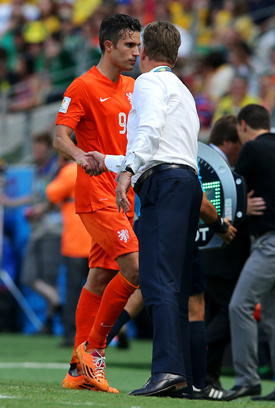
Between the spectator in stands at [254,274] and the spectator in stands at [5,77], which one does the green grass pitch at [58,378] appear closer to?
the spectator in stands at [254,274]

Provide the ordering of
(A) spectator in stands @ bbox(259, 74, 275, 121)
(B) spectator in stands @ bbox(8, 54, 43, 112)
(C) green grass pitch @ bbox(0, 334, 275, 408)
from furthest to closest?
(B) spectator in stands @ bbox(8, 54, 43, 112), (A) spectator in stands @ bbox(259, 74, 275, 121), (C) green grass pitch @ bbox(0, 334, 275, 408)

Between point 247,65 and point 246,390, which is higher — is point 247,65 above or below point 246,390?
above

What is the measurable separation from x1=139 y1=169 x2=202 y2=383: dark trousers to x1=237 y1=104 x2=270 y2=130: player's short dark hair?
1906 mm

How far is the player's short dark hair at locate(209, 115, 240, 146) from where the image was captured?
20.7 feet

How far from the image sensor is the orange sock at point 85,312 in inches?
191

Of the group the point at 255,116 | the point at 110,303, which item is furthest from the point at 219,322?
the point at 110,303

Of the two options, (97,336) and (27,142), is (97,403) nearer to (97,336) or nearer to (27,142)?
(97,336)

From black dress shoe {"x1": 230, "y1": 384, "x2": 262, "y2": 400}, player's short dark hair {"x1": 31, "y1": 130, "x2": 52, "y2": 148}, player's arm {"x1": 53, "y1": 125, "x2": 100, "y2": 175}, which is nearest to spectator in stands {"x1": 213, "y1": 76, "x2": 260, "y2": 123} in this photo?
player's short dark hair {"x1": 31, "y1": 130, "x2": 52, "y2": 148}

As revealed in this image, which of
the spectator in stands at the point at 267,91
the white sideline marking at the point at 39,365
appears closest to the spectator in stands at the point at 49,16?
the spectator in stands at the point at 267,91

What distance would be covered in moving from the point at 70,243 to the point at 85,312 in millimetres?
4595

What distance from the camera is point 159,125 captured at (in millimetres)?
3955

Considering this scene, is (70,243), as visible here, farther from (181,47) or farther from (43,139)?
(181,47)

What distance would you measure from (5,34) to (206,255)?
1154 centimetres

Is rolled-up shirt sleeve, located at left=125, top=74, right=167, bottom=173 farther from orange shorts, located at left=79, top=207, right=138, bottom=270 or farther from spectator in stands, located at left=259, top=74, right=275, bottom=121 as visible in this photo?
spectator in stands, located at left=259, top=74, right=275, bottom=121
